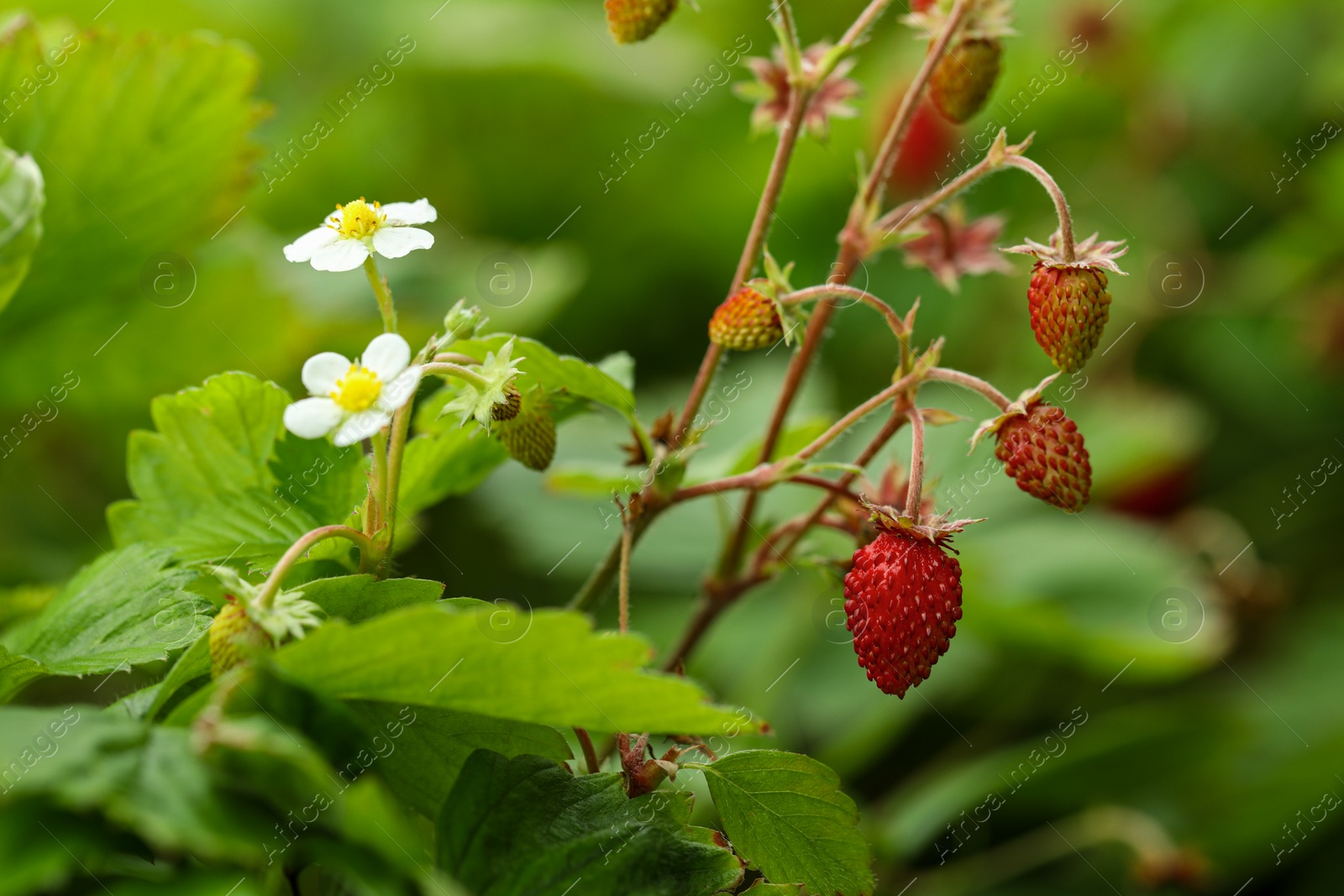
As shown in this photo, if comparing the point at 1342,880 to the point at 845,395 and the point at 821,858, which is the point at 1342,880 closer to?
the point at 845,395

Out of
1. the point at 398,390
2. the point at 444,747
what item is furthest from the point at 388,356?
the point at 444,747

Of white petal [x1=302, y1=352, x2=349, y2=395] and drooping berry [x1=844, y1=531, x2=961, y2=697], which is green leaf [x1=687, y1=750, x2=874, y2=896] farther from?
white petal [x1=302, y1=352, x2=349, y2=395]

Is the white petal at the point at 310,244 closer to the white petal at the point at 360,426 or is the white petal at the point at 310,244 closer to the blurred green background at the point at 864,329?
the white petal at the point at 360,426

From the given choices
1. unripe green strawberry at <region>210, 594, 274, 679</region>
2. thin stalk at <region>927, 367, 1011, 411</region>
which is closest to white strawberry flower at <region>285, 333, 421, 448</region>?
unripe green strawberry at <region>210, 594, 274, 679</region>

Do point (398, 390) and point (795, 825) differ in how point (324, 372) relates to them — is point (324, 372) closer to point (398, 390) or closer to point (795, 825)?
point (398, 390)

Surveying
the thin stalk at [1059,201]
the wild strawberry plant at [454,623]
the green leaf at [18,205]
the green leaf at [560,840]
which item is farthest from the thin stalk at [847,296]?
the green leaf at [18,205]
